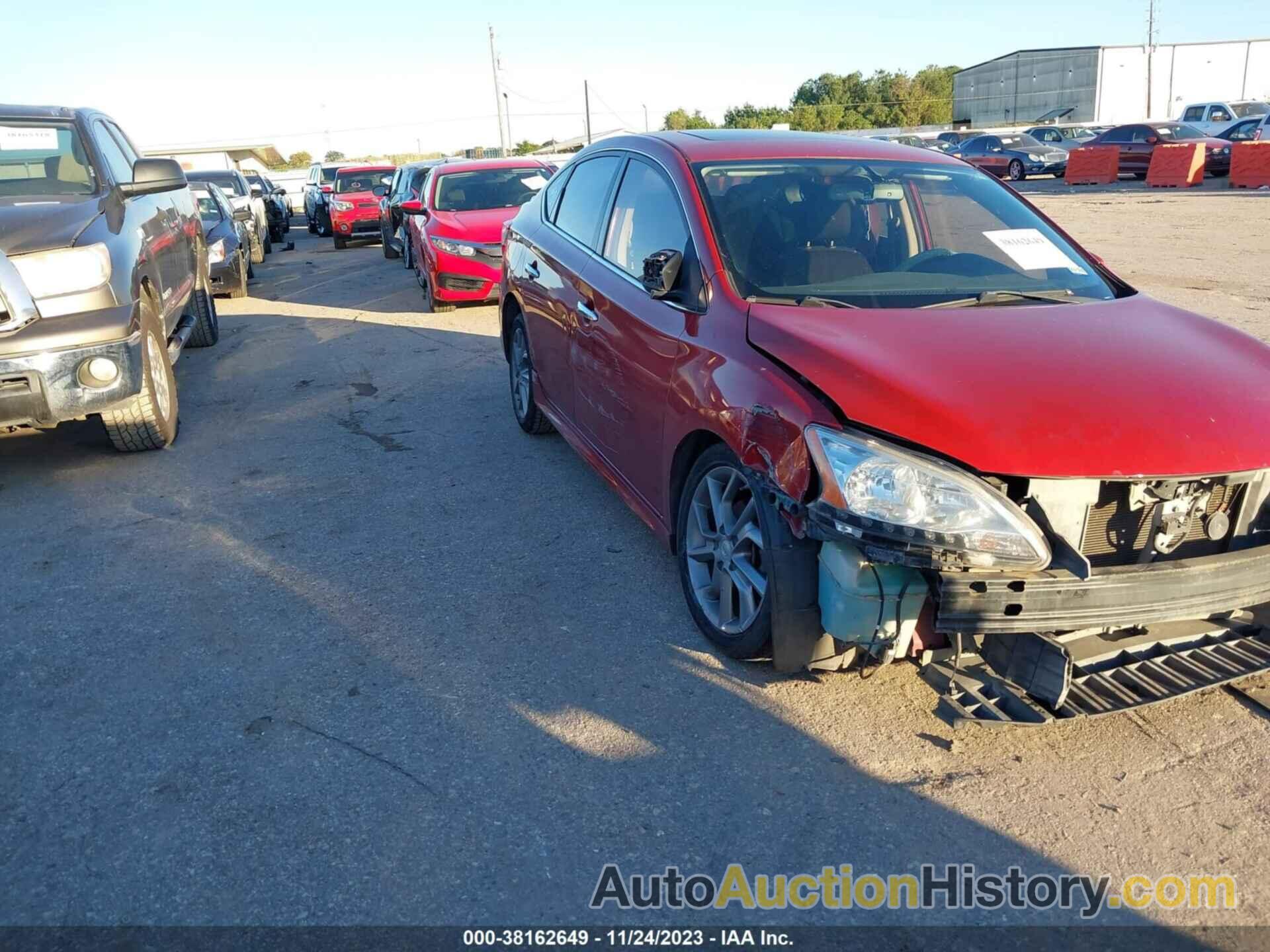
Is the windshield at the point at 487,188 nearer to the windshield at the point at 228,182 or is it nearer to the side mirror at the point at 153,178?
the side mirror at the point at 153,178

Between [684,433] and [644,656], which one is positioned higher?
[684,433]

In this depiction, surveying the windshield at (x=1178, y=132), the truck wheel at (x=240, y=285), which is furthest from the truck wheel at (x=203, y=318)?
the windshield at (x=1178, y=132)

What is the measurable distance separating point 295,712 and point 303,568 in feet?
4.05

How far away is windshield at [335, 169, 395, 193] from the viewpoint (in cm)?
2181

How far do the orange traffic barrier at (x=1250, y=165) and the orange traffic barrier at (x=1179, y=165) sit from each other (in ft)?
3.40

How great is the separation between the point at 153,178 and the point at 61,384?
197 centimetres

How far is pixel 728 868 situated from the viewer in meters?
2.53

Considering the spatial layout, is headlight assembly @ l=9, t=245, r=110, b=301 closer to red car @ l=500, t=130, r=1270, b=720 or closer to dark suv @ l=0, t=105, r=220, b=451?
dark suv @ l=0, t=105, r=220, b=451

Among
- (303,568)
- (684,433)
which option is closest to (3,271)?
(303,568)

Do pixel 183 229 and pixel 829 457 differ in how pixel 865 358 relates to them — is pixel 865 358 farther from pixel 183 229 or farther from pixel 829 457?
pixel 183 229

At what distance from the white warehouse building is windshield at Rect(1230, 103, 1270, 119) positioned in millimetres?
Answer: 31954

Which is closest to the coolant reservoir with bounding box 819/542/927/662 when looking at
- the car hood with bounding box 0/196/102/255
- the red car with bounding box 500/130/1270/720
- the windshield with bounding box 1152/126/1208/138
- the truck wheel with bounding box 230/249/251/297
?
the red car with bounding box 500/130/1270/720

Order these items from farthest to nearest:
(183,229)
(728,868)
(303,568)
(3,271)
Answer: (183,229) < (3,271) < (303,568) < (728,868)

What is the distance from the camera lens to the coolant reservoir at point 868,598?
277 centimetres
